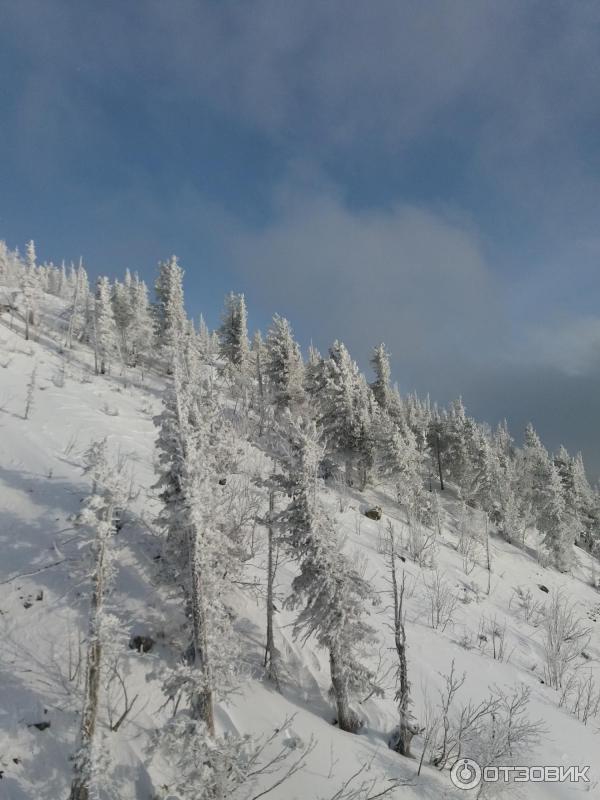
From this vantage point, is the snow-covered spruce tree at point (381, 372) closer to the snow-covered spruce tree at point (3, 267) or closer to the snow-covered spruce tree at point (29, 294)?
the snow-covered spruce tree at point (29, 294)

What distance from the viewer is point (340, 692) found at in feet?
41.2

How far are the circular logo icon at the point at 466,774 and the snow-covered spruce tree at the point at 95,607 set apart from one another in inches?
402

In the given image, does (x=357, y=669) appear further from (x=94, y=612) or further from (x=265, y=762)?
(x=94, y=612)

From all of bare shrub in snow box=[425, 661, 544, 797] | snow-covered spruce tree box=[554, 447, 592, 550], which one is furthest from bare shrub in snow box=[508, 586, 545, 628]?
snow-covered spruce tree box=[554, 447, 592, 550]

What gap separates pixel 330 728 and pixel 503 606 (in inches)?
862

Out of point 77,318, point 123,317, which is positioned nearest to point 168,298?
point 123,317

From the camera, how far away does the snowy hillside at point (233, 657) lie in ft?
31.3

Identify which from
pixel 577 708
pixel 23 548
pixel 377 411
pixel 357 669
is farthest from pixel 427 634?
pixel 377 411

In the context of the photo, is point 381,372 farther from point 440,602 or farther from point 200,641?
point 200,641

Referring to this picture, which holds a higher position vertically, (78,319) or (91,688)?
(78,319)

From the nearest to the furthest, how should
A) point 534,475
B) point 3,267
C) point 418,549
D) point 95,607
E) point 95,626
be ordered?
point 95,626 → point 95,607 → point 418,549 → point 534,475 → point 3,267

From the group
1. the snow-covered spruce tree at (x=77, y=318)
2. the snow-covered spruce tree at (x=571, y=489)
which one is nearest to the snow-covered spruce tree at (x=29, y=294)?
the snow-covered spruce tree at (x=77, y=318)

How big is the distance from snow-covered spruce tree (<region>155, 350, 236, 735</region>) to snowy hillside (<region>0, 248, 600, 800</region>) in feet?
0.87

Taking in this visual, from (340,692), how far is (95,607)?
27.4ft
